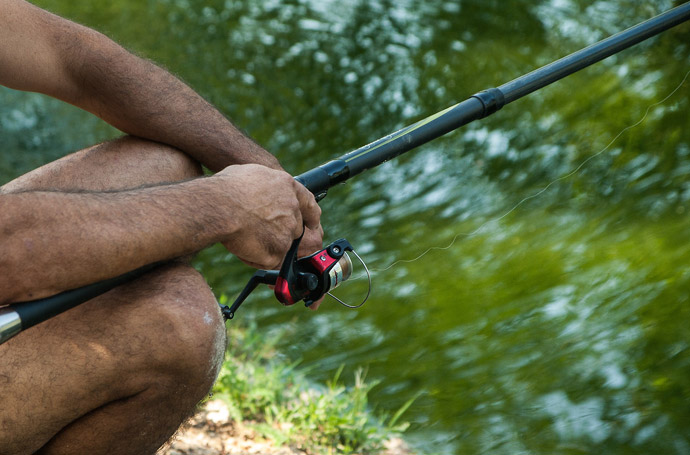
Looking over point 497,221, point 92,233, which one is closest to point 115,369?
point 92,233

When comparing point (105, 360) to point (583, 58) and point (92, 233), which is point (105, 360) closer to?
point (92, 233)

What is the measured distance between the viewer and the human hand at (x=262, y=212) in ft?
4.71

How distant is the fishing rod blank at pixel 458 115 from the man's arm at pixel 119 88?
0.30 metres

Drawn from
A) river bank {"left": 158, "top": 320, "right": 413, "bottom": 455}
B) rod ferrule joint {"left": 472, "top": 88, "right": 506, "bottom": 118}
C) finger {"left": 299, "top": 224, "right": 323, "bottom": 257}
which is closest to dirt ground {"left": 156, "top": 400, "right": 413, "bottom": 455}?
river bank {"left": 158, "top": 320, "right": 413, "bottom": 455}

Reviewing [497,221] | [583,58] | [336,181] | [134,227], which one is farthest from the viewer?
[497,221]

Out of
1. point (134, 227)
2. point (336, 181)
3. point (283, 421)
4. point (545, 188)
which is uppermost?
point (134, 227)

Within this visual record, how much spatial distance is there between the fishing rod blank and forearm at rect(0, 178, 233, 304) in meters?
0.33

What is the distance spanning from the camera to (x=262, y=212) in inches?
57.2

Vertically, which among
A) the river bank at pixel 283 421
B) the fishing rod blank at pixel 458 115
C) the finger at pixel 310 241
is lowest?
the river bank at pixel 283 421

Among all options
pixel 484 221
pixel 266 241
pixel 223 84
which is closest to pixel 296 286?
pixel 266 241

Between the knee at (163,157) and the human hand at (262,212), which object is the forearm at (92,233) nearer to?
the human hand at (262,212)

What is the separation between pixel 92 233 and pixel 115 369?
251 mm

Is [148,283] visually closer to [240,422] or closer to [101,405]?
[101,405]

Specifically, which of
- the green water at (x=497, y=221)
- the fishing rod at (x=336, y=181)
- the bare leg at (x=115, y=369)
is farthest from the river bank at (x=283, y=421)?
the fishing rod at (x=336, y=181)
